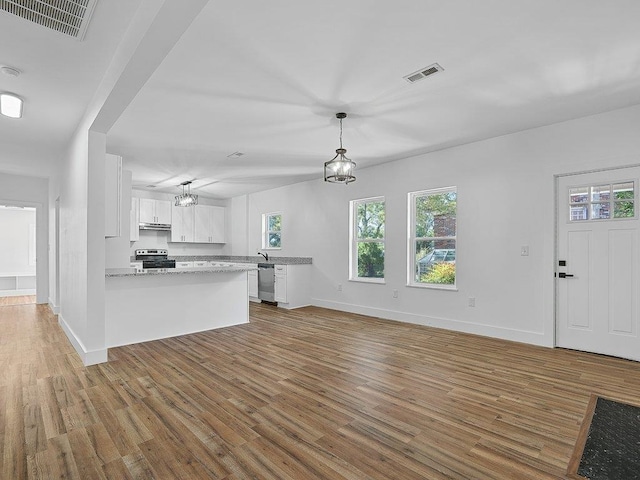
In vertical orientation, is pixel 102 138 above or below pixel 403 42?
below

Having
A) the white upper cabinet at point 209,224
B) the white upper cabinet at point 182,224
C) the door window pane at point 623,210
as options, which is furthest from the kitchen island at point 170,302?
the door window pane at point 623,210

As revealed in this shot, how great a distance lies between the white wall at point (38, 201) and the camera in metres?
6.57

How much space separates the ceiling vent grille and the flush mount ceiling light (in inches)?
57.9

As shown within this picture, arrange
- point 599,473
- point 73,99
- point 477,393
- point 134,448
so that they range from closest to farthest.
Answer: point 599,473
point 134,448
point 477,393
point 73,99

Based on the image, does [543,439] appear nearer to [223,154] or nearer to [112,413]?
[112,413]

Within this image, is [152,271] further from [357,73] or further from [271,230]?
[271,230]

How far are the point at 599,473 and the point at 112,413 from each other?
2.99m

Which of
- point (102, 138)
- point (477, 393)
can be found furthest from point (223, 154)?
point (477, 393)

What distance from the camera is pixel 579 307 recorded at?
3879mm

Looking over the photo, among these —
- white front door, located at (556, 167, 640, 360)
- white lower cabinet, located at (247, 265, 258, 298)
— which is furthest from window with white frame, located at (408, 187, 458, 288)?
white lower cabinet, located at (247, 265, 258, 298)

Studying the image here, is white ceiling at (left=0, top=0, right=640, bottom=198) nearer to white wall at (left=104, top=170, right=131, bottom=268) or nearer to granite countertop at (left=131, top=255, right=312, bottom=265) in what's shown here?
white wall at (left=104, top=170, right=131, bottom=268)

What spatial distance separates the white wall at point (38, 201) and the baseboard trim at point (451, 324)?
5.75 meters

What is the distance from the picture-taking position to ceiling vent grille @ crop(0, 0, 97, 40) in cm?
201

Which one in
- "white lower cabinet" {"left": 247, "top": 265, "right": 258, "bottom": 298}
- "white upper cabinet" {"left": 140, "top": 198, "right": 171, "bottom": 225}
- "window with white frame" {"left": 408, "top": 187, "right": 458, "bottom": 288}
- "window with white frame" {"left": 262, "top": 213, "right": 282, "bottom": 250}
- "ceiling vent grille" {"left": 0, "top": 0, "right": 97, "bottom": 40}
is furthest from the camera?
"window with white frame" {"left": 262, "top": 213, "right": 282, "bottom": 250}
